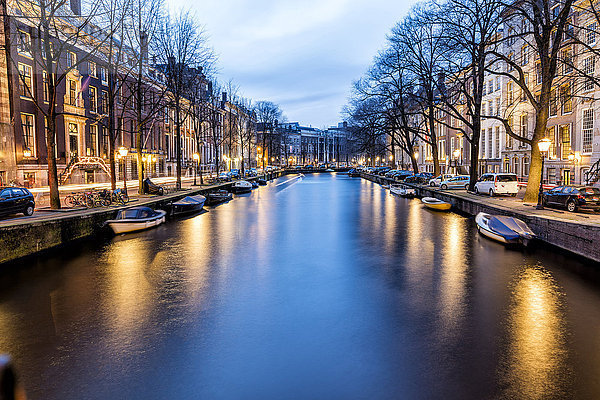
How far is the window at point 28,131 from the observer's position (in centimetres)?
3800

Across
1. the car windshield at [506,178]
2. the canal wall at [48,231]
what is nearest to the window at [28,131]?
the canal wall at [48,231]

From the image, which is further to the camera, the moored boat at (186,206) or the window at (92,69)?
the window at (92,69)

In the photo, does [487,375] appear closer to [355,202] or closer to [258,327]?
[258,327]

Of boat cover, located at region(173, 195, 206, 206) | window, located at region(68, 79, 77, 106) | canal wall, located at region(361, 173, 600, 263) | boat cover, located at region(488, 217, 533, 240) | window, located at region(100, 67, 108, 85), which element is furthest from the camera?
window, located at region(100, 67, 108, 85)

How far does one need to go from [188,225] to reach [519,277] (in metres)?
18.2

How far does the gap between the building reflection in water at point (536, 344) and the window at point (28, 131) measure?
4037cm

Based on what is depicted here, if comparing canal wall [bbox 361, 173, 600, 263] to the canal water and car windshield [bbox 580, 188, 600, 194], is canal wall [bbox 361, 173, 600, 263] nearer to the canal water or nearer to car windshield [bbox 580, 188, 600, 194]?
the canal water

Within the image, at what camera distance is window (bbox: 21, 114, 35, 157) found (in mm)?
38000

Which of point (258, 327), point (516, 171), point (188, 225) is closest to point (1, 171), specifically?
point (188, 225)

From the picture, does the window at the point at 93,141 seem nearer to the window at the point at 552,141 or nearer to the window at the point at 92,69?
the window at the point at 92,69

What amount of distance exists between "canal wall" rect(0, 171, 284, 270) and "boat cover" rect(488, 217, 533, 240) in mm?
18470

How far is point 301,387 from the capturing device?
6832mm

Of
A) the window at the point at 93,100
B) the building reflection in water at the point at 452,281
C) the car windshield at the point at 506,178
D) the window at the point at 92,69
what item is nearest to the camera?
the building reflection in water at the point at 452,281

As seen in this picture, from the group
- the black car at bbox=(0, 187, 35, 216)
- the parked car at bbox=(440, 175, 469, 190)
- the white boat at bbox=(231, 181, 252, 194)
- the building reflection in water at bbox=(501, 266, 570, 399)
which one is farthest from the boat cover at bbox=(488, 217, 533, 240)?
the white boat at bbox=(231, 181, 252, 194)
